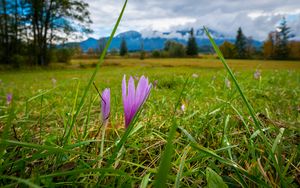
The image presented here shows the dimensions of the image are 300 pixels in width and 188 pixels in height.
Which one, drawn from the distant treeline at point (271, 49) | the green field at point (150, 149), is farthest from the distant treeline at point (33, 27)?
the distant treeline at point (271, 49)

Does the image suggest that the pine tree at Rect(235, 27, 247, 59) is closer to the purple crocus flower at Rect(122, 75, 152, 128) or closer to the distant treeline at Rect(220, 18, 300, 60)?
the distant treeline at Rect(220, 18, 300, 60)

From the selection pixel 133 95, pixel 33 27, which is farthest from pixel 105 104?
pixel 33 27

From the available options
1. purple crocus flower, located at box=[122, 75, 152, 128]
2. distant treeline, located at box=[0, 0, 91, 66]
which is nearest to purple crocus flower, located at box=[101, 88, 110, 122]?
purple crocus flower, located at box=[122, 75, 152, 128]

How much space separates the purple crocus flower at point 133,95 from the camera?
576 millimetres

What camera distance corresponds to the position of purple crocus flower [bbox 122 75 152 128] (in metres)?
0.58

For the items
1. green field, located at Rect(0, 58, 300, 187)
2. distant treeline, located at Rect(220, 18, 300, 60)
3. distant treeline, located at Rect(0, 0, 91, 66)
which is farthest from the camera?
distant treeline, located at Rect(220, 18, 300, 60)

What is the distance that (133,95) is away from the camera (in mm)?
597

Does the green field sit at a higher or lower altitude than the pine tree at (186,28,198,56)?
lower

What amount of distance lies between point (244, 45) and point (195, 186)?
252 ft

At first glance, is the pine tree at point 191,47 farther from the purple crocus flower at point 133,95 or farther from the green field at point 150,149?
the purple crocus flower at point 133,95

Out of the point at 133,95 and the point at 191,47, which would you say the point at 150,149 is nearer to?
the point at 133,95

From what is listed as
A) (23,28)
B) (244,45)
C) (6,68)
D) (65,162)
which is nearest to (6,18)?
(23,28)

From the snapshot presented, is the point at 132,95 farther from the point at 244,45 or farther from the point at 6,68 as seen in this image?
the point at 244,45

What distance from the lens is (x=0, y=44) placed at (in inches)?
1067
